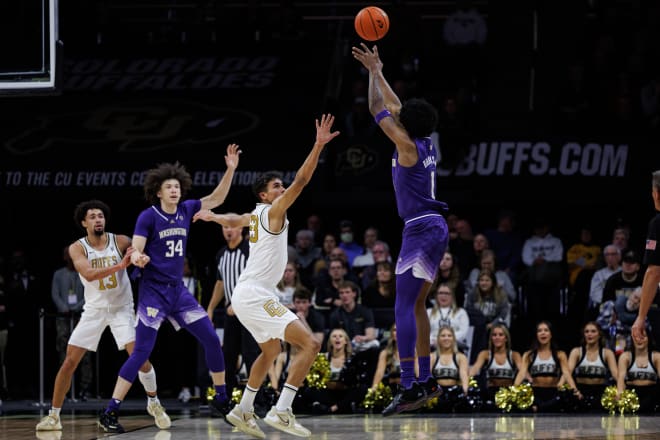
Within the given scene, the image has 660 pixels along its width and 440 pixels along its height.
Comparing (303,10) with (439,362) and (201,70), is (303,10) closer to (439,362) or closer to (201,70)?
(201,70)

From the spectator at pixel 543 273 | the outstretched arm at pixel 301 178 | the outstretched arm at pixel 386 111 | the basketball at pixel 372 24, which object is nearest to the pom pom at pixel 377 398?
the spectator at pixel 543 273

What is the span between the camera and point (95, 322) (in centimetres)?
1022

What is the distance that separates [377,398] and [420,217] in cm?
463

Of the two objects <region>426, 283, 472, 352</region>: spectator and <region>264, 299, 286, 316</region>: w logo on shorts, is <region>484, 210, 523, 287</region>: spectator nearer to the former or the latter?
<region>426, 283, 472, 352</region>: spectator

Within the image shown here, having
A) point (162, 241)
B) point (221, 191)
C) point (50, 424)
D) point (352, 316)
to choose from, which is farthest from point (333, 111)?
point (50, 424)

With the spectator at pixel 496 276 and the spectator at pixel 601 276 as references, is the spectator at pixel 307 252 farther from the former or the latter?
the spectator at pixel 601 276

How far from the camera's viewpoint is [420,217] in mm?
8445

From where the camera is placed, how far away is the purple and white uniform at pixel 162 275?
390 inches

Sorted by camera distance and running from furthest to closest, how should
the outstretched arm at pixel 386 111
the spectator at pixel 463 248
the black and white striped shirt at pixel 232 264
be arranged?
the spectator at pixel 463 248
the black and white striped shirt at pixel 232 264
the outstretched arm at pixel 386 111

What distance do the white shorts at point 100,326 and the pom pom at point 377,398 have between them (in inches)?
133

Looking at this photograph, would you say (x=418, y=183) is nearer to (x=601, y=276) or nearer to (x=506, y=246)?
→ (x=601, y=276)

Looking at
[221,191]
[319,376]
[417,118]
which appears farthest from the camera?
[319,376]

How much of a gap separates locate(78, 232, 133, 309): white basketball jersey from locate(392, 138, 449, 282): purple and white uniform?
3.07 metres

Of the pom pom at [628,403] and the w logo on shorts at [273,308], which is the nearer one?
the w logo on shorts at [273,308]
